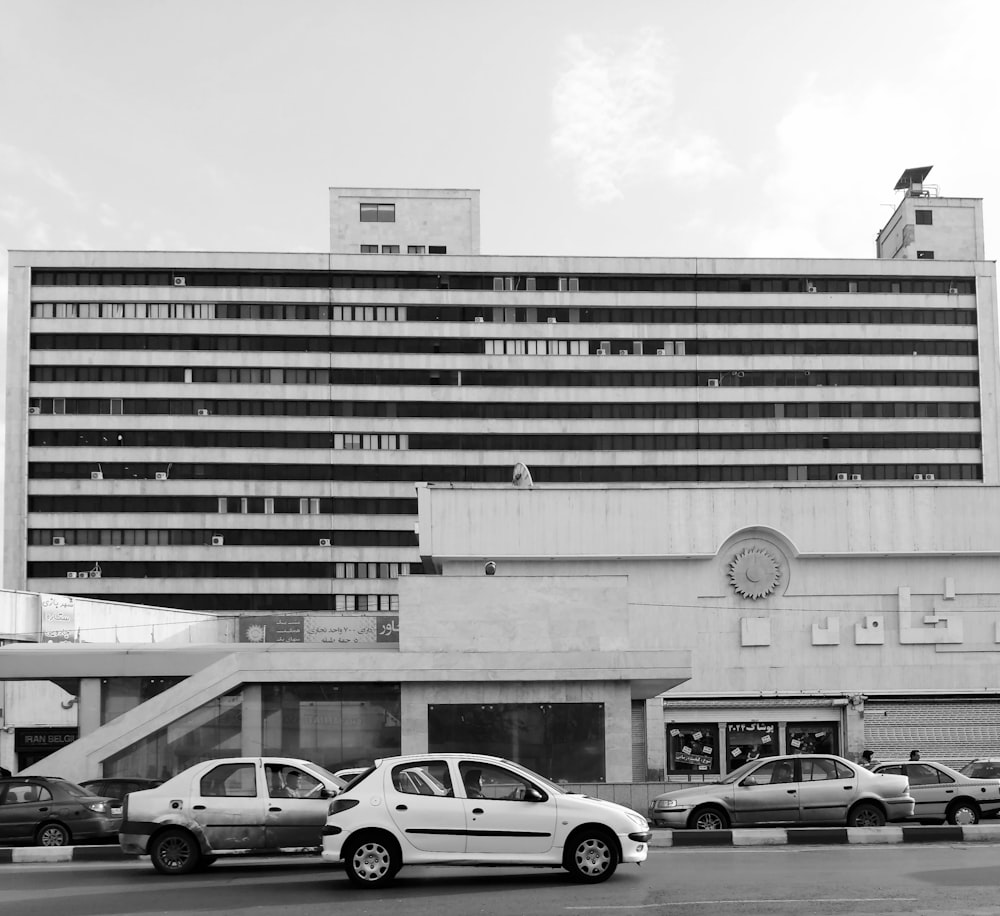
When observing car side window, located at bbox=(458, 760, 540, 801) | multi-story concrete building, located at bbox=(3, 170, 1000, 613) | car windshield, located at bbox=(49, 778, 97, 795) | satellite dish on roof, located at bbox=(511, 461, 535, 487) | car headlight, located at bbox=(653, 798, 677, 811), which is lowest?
car headlight, located at bbox=(653, 798, 677, 811)

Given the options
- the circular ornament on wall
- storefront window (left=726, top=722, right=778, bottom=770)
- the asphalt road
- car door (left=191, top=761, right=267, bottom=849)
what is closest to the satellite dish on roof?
the circular ornament on wall

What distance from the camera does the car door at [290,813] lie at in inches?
661

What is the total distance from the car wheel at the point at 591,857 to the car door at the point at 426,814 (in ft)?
4.01

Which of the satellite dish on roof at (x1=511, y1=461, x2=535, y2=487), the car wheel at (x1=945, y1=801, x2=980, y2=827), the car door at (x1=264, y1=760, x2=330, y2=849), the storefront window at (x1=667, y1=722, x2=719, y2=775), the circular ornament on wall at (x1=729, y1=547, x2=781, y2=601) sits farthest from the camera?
the satellite dish on roof at (x1=511, y1=461, x2=535, y2=487)

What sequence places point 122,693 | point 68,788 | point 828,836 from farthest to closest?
point 122,693 < point 68,788 < point 828,836

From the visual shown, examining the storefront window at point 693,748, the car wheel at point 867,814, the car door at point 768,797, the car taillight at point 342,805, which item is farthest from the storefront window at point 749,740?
the car taillight at point 342,805

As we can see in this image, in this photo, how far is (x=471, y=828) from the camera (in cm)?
1491

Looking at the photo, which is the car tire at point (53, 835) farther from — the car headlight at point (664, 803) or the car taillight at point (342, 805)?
the car headlight at point (664, 803)

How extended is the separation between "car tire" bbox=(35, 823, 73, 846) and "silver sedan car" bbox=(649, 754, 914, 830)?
30.6 feet

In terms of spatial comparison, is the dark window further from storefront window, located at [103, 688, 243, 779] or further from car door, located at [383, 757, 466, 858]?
car door, located at [383, 757, 466, 858]

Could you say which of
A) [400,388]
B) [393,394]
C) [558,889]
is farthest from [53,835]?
[400,388]

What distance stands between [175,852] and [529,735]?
33.8 feet

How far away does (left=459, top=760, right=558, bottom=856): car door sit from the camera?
48.9 feet

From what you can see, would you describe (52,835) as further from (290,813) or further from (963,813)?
(963,813)
